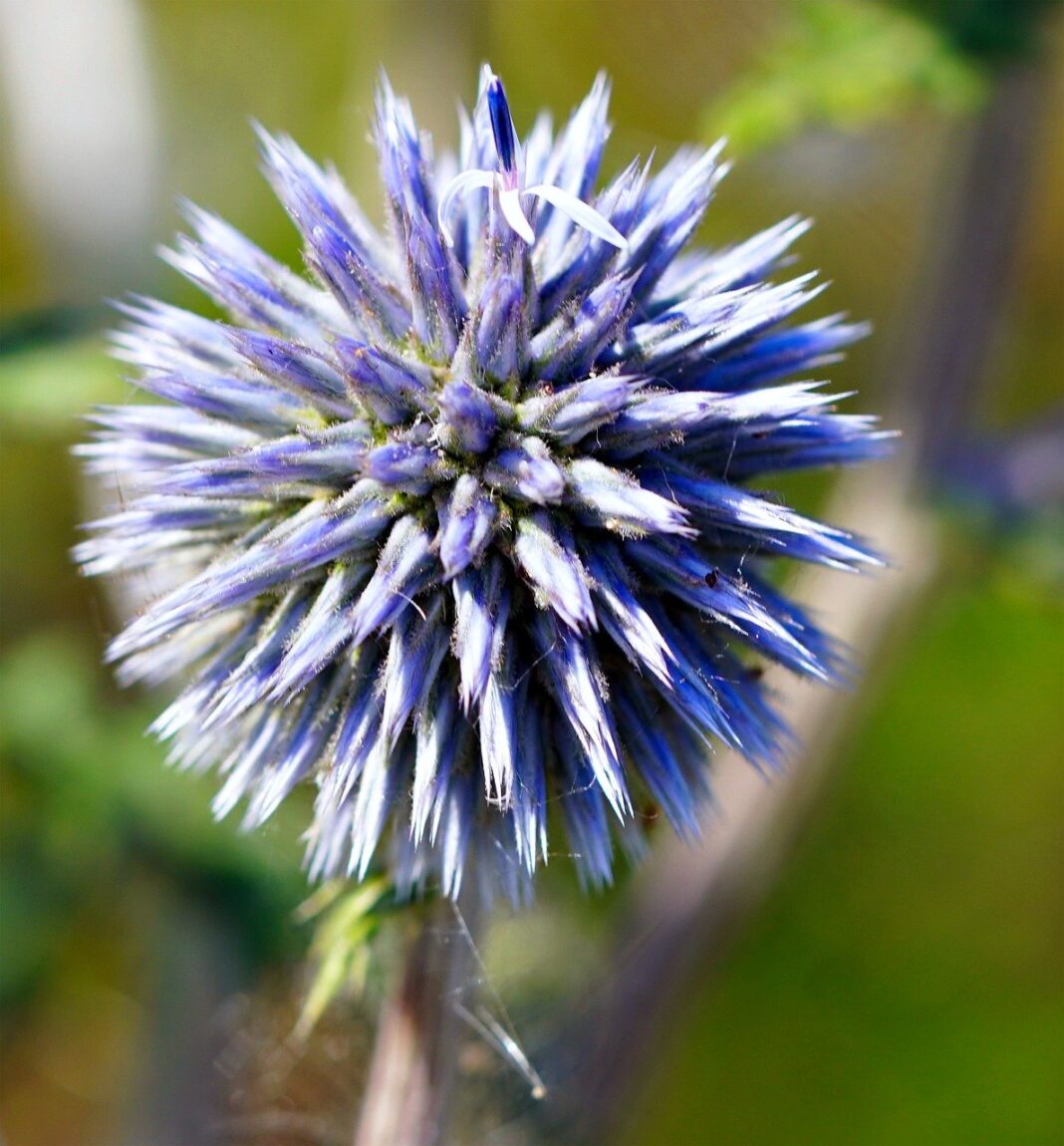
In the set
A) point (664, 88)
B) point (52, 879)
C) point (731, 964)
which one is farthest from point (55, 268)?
point (731, 964)

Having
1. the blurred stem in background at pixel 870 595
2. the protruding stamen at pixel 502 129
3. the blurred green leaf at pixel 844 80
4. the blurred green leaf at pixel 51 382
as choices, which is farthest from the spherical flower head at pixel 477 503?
the blurred stem in background at pixel 870 595

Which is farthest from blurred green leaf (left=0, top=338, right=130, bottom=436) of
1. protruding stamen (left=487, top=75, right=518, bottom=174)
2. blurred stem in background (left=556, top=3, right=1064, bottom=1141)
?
blurred stem in background (left=556, top=3, right=1064, bottom=1141)

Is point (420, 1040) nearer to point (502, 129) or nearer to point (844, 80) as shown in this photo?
point (502, 129)

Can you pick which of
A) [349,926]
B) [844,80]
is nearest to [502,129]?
[349,926]

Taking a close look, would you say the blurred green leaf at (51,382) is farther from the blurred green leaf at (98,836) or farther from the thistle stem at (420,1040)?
the blurred green leaf at (98,836)

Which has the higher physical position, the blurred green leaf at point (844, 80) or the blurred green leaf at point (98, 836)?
the blurred green leaf at point (844, 80)

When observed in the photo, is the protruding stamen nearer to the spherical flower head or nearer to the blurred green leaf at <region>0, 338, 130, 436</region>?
the spherical flower head
